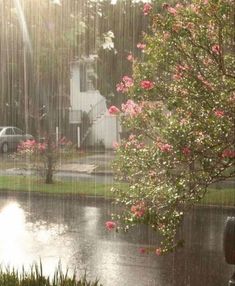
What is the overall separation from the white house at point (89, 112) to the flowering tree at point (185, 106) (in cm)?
2491

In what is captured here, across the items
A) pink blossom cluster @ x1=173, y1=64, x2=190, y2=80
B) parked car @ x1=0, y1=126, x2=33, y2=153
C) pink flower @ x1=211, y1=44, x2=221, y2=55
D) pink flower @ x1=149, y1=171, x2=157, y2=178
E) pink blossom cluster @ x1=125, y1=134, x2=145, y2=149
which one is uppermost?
pink flower @ x1=211, y1=44, x2=221, y2=55

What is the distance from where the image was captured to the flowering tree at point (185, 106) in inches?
218

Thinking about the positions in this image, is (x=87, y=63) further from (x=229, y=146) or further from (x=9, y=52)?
(x=229, y=146)

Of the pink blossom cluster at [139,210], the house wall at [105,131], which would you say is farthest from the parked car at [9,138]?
the pink blossom cluster at [139,210]

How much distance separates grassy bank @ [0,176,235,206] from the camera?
47.0ft

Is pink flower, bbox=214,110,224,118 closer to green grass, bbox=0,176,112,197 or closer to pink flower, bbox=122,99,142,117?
pink flower, bbox=122,99,142,117

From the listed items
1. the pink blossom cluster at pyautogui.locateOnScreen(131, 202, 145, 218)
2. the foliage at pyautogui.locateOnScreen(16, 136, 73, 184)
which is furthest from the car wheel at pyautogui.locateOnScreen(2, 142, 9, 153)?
the pink blossom cluster at pyautogui.locateOnScreen(131, 202, 145, 218)

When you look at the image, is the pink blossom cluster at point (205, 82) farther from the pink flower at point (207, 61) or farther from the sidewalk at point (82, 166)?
the sidewalk at point (82, 166)

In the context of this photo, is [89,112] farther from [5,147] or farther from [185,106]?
[185,106]

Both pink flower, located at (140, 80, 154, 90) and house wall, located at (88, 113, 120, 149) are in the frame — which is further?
house wall, located at (88, 113, 120, 149)

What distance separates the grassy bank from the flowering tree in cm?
759

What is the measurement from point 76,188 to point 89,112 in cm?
1659

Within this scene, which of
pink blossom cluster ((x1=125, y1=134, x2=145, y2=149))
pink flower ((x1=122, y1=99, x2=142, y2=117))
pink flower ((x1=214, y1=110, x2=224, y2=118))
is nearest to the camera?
pink flower ((x1=214, y1=110, x2=224, y2=118))

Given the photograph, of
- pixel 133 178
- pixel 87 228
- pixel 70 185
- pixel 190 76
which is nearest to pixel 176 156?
pixel 190 76
